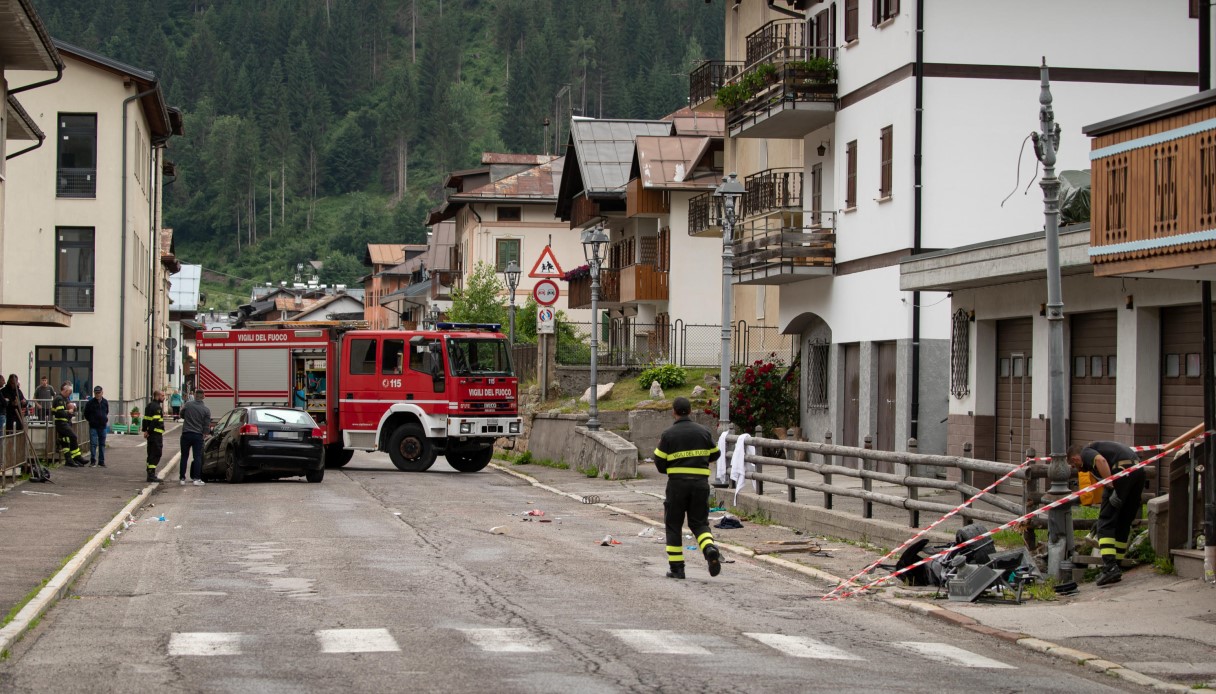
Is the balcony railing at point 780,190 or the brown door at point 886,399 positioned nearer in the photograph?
the brown door at point 886,399

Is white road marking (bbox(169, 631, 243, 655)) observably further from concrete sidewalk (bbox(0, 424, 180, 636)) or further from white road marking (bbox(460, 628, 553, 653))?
concrete sidewalk (bbox(0, 424, 180, 636))

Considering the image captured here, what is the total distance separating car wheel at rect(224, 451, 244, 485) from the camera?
27438 mm

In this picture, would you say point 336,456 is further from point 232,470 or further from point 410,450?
point 232,470

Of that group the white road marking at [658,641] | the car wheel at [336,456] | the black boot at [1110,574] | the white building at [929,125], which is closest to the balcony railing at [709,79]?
the white building at [929,125]

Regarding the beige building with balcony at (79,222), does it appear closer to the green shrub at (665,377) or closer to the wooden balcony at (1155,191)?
the green shrub at (665,377)

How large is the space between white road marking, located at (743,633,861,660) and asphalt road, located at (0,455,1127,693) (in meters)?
0.05

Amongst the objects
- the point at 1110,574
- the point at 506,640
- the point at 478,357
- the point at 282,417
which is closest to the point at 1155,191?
the point at 1110,574

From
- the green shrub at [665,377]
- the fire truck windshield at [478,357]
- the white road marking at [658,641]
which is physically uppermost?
the fire truck windshield at [478,357]

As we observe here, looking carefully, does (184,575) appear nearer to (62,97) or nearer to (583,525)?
(583,525)

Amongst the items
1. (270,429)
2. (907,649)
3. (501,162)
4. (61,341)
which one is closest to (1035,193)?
(270,429)

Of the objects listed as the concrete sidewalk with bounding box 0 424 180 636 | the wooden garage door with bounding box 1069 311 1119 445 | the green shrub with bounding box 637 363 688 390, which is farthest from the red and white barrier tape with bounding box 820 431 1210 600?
the green shrub with bounding box 637 363 688 390

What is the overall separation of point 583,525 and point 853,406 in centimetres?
1102

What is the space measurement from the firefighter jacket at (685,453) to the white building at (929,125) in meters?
10.6

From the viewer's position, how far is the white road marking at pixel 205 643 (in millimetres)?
9648
